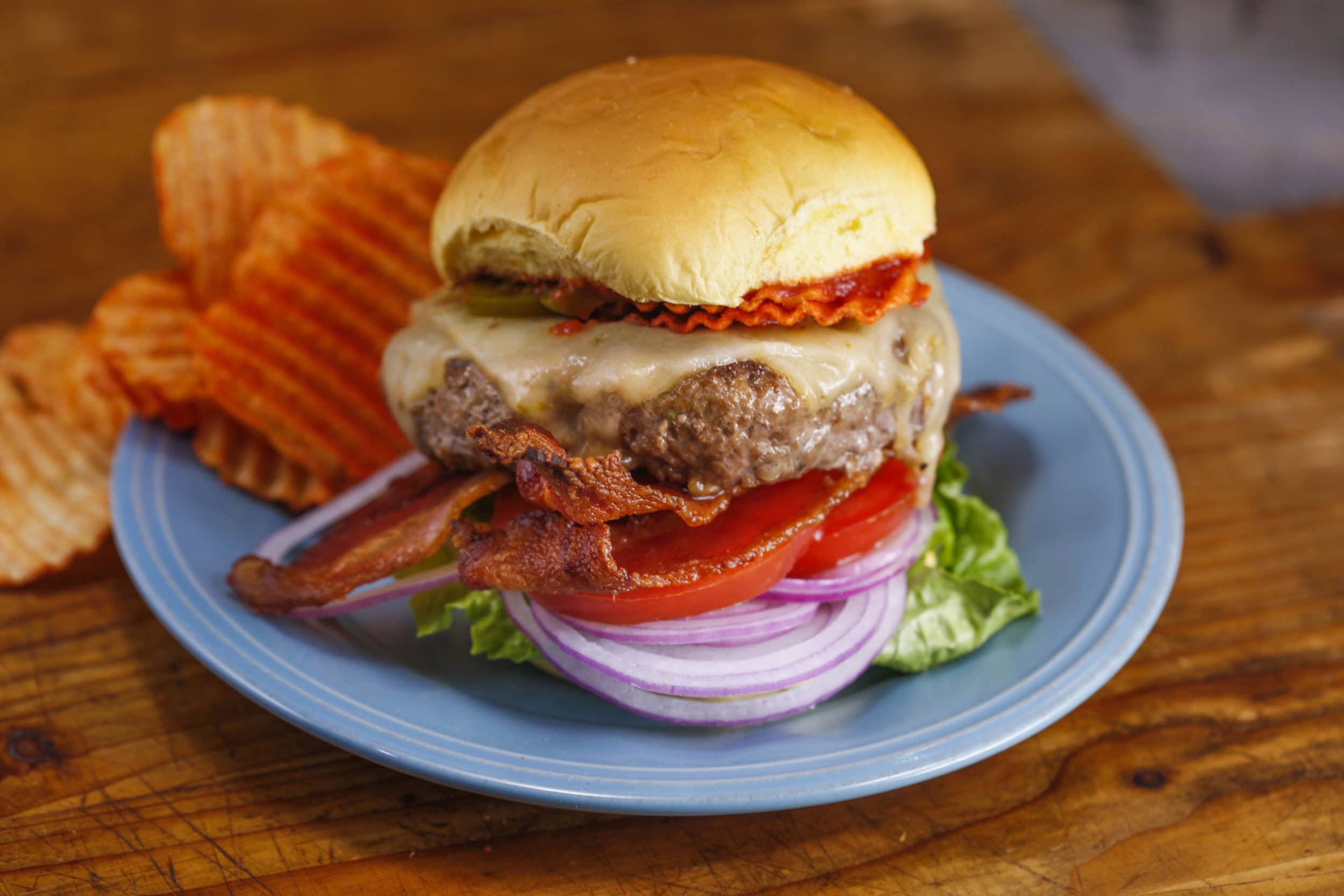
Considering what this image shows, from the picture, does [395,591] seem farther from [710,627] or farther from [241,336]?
[241,336]

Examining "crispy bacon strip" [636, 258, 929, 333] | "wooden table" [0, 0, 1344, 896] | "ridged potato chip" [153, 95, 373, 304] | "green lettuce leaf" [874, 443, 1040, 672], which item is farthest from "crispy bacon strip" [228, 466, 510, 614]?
"ridged potato chip" [153, 95, 373, 304]

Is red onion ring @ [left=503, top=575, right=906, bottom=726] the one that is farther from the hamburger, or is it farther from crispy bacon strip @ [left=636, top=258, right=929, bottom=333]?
crispy bacon strip @ [left=636, top=258, right=929, bottom=333]

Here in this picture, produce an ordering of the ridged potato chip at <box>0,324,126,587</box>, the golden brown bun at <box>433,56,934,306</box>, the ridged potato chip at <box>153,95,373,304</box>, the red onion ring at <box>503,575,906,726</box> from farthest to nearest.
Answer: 1. the ridged potato chip at <box>153,95,373,304</box>
2. the ridged potato chip at <box>0,324,126,587</box>
3. the red onion ring at <box>503,575,906,726</box>
4. the golden brown bun at <box>433,56,934,306</box>

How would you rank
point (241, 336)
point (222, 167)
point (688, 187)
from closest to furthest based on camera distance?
point (688, 187), point (241, 336), point (222, 167)

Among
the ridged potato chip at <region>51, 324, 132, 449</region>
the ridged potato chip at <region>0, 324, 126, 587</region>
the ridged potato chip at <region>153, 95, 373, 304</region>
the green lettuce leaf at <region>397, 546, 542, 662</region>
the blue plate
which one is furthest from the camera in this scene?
the ridged potato chip at <region>153, 95, 373, 304</region>

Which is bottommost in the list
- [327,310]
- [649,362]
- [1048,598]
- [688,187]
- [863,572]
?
[1048,598]

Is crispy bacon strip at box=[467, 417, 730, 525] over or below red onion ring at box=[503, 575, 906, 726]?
over

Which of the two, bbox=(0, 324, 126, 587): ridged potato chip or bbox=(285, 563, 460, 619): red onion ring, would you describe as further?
bbox=(0, 324, 126, 587): ridged potato chip

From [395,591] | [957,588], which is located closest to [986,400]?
[957,588]
